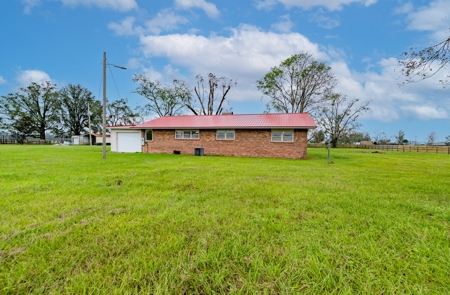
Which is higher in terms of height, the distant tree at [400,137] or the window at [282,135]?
the distant tree at [400,137]

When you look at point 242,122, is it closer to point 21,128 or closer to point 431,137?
point 21,128

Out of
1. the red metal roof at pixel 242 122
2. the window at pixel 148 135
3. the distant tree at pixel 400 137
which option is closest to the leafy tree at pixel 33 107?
the window at pixel 148 135

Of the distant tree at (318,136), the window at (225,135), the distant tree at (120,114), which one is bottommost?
the window at (225,135)

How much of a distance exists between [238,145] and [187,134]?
14.6 ft

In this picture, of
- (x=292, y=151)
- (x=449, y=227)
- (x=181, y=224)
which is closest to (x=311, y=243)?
(x=181, y=224)

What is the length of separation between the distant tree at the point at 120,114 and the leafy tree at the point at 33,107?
37.1 ft

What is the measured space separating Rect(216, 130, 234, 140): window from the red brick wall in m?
0.25

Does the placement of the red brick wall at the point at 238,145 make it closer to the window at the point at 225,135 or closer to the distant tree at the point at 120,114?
the window at the point at 225,135

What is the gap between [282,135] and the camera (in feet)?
45.3

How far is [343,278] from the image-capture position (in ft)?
5.32

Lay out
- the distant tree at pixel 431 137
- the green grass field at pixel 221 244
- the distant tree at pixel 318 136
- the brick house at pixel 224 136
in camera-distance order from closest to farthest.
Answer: the green grass field at pixel 221 244 → the brick house at pixel 224 136 → the distant tree at pixel 318 136 → the distant tree at pixel 431 137

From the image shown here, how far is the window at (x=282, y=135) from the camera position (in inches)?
537

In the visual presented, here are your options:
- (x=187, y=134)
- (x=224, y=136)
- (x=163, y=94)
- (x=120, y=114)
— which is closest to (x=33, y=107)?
(x=120, y=114)

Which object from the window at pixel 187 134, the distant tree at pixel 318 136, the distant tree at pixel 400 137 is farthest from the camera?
the distant tree at pixel 400 137
